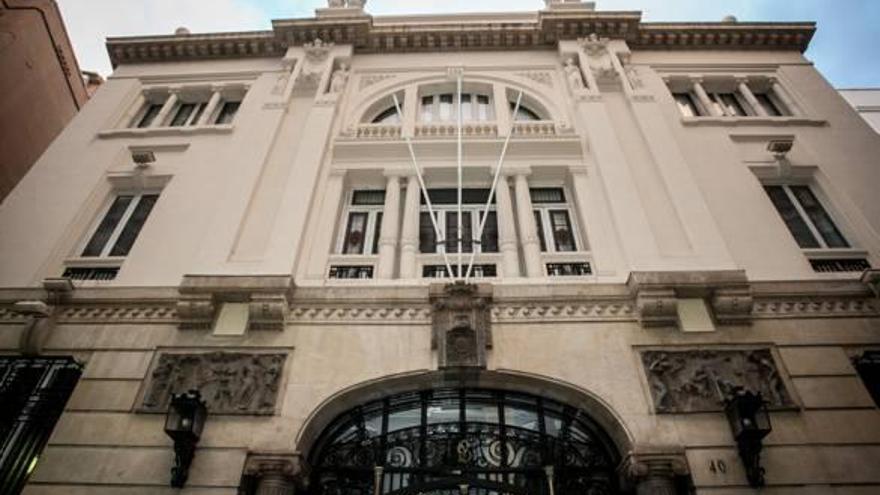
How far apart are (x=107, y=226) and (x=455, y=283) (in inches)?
294

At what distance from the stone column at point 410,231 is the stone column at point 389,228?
6.4 inches

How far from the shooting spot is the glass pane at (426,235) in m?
9.60

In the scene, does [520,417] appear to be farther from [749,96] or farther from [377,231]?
[749,96]

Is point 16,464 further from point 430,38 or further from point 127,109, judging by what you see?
point 430,38

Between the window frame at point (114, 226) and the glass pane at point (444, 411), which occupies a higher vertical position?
the window frame at point (114, 226)

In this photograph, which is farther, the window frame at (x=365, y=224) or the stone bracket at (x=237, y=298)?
the window frame at (x=365, y=224)

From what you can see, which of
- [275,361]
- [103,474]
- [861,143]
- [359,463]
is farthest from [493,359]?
[861,143]

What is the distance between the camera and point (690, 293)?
763 centimetres

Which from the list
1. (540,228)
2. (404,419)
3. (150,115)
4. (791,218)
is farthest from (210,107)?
(791,218)

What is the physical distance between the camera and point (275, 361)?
23.7 feet

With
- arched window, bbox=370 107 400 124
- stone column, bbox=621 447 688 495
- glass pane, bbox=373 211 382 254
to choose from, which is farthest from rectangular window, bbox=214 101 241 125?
stone column, bbox=621 447 688 495

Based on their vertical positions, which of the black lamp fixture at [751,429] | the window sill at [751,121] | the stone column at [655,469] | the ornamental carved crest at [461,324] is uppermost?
the window sill at [751,121]

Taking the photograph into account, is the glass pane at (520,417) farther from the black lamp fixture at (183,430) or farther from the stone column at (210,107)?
the stone column at (210,107)

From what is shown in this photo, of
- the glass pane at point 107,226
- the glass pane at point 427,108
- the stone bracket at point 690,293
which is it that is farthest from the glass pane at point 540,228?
the glass pane at point 107,226
